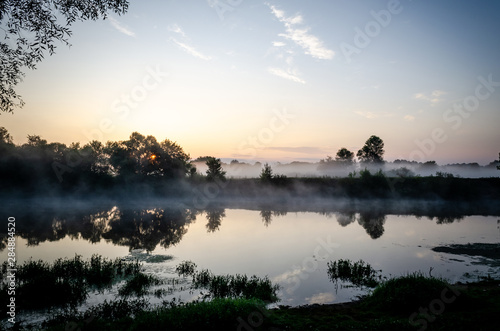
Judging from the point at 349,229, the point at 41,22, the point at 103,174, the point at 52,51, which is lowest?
the point at 349,229

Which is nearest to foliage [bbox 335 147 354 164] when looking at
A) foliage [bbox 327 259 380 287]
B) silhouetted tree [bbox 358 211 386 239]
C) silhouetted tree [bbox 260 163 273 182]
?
silhouetted tree [bbox 260 163 273 182]

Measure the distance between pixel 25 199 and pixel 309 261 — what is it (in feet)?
208

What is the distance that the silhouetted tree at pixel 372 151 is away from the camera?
361 ft

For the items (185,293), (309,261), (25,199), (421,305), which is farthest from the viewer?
(25,199)

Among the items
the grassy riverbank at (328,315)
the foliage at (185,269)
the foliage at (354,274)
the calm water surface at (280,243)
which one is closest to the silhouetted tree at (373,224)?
the calm water surface at (280,243)

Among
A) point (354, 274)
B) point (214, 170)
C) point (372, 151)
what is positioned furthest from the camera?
point (372, 151)

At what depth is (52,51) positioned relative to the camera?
12.8m

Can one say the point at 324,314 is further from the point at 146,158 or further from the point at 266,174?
the point at 146,158

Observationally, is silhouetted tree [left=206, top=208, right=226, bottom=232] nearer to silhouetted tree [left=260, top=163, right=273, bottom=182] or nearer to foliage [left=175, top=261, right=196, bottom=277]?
foliage [left=175, top=261, right=196, bottom=277]

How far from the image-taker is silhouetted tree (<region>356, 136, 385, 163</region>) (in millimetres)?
110069

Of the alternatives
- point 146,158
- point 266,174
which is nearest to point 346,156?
point 266,174

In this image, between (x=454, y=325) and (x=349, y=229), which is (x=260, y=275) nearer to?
(x=454, y=325)

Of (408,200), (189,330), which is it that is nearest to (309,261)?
(189,330)

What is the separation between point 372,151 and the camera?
4375 inches
